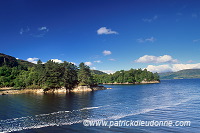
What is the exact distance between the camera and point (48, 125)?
82.1 ft

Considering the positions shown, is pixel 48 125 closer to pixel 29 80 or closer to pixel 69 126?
pixel 69 126

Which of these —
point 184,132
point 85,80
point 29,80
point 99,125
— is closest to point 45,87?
point 29,80

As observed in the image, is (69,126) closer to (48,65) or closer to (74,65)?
(48,65)

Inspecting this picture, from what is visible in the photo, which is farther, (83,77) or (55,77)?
(83,77)

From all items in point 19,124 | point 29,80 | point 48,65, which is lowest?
point 19,124

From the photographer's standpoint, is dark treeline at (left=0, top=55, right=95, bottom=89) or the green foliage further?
the green foliage

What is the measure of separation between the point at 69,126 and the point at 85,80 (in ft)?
266

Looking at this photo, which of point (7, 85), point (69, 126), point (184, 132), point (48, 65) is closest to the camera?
point (184, 132)

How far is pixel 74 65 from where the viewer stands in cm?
11462

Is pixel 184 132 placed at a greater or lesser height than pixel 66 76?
lesser

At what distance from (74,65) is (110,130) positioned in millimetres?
95886

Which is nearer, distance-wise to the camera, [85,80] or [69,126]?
[69,126]

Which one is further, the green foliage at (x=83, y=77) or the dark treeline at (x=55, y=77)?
the green foliage at (x=83, y=77)

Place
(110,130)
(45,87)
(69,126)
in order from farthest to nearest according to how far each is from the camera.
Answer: (45,87), (69,126), (110,130)
